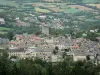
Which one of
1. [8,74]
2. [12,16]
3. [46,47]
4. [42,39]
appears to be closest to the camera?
[8,74]

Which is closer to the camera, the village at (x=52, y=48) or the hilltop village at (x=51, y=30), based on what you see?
the village at (x=52, y=48)

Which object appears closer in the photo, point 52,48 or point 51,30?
point 52,48

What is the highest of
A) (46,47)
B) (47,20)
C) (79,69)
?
(79,69)

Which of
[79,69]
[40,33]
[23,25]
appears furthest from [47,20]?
[79,69]

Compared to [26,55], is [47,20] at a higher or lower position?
lower

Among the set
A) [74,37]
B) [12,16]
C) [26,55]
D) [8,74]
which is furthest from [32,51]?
[12,16]

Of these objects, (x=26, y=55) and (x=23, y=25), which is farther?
(x=23, y=25)

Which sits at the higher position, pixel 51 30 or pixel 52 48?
pixel 52 48

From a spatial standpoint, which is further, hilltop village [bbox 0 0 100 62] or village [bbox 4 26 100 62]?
hilltop village [bbox 0 0 100 62]

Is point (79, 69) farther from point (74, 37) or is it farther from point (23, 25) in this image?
point (23, 25)

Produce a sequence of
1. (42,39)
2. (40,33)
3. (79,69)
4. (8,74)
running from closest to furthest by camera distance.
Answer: (8,74)
(79,69)
(42,39)
(40,33)
